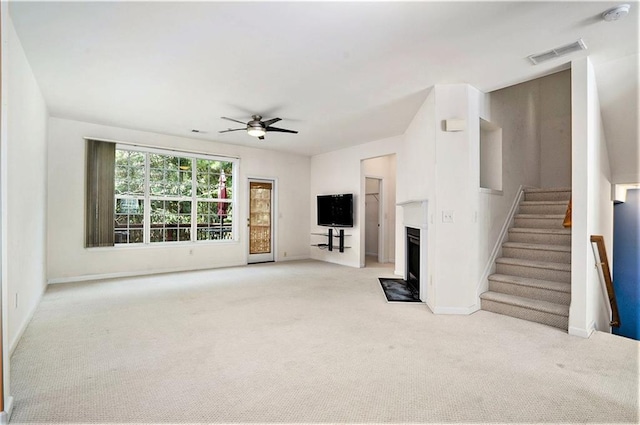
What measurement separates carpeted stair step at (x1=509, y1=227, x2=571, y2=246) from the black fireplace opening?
123 centimetres

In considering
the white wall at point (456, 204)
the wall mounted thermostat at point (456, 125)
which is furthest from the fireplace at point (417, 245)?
the wall mounted thermostat at point (456, 125)

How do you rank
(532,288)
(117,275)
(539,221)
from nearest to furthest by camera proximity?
1. (532,288)
2. (539,221)
3. (117,275)

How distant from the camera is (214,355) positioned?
2.51m

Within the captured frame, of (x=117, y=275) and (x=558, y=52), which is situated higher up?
(x=558, y=52)

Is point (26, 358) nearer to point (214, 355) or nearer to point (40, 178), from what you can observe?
point (214, 355)

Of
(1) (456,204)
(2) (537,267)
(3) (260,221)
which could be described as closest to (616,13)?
(1) (456,204)

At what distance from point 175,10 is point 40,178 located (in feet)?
11.4

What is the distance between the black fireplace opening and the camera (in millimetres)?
4562

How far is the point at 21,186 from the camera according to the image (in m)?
3.14

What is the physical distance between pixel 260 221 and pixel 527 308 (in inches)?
217

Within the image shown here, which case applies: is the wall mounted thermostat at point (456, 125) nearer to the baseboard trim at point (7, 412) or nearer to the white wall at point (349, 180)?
the white wall at point (349, 180)

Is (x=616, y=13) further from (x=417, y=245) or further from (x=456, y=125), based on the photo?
(x=417, y=245)

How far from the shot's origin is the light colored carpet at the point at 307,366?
1801 mm

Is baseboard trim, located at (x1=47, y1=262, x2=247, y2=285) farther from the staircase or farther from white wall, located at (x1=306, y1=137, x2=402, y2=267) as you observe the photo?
the staircase
